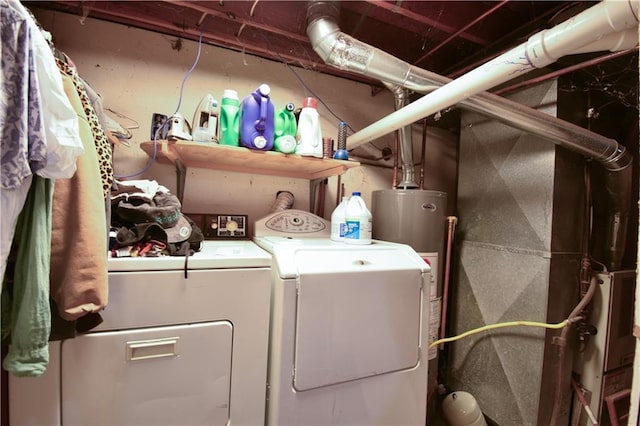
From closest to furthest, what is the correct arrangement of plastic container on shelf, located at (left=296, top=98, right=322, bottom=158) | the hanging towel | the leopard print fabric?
the hanging towel, the leopard print fabric, plastic container on shelf, located at (left=296, top=98, right=322, bottom=158)

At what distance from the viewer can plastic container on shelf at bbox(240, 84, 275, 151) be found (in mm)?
1344

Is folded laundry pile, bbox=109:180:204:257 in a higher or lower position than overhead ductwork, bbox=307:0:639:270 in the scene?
lower

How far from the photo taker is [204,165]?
178 cm

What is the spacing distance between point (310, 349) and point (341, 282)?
0.29 meters

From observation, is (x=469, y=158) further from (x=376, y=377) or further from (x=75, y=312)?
(x=75, y=312)

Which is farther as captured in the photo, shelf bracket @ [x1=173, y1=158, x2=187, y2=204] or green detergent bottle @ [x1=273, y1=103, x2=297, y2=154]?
shelf bracket @ [x1=173, y1=158, x2=187, y2=204]

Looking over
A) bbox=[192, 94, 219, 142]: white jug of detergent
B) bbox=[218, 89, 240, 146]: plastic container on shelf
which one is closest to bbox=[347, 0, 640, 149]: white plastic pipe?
bbox=[218, 89, 240, 146]: plastic container on shelf

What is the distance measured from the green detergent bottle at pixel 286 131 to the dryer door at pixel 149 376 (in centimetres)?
86

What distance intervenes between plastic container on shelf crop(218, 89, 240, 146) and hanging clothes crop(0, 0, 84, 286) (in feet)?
2.43

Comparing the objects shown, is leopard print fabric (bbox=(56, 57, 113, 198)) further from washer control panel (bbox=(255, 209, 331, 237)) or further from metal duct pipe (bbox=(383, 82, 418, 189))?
metal duct pipe (bbox=(383, 82, 418, 189))

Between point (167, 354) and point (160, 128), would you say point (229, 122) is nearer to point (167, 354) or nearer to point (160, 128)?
point (160, 128)

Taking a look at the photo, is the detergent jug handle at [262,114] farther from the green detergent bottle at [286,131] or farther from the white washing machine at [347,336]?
the white washing machine at [347,336]

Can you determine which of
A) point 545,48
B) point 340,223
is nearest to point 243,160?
point 340,223

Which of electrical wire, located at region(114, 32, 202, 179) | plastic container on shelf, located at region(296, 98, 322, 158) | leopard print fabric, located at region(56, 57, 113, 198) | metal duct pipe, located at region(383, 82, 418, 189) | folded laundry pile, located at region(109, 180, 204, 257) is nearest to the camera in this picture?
leopard print fabric, located at region(56, 57, 113, 198)
